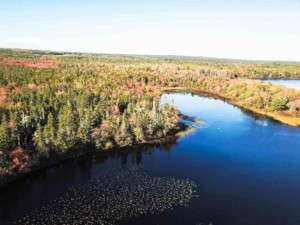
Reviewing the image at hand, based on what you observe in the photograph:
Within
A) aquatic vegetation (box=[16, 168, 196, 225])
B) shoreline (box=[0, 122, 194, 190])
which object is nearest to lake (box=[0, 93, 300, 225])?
aquatic vegetation (box=[16, 168, 196, 225])

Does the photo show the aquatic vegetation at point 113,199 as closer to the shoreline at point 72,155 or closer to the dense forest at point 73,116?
the shoreline at point 72,155

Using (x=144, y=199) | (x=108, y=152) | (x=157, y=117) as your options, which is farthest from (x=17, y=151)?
(x=157, y=117)

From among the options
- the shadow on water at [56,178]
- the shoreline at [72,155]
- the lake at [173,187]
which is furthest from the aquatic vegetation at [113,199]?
the shoreline at [72,155]

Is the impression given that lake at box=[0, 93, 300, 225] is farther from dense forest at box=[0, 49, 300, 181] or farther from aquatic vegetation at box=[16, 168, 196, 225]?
dense forest at box=[0, 49, 300, 181]

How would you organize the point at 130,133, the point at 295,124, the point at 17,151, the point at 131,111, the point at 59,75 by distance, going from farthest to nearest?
the point at 59,75 < the point at 295,124 < the point at 131,111 < the point at 130,133 < the point at 17,151

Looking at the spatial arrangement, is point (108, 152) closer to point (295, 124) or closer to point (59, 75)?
point (295, 124)
